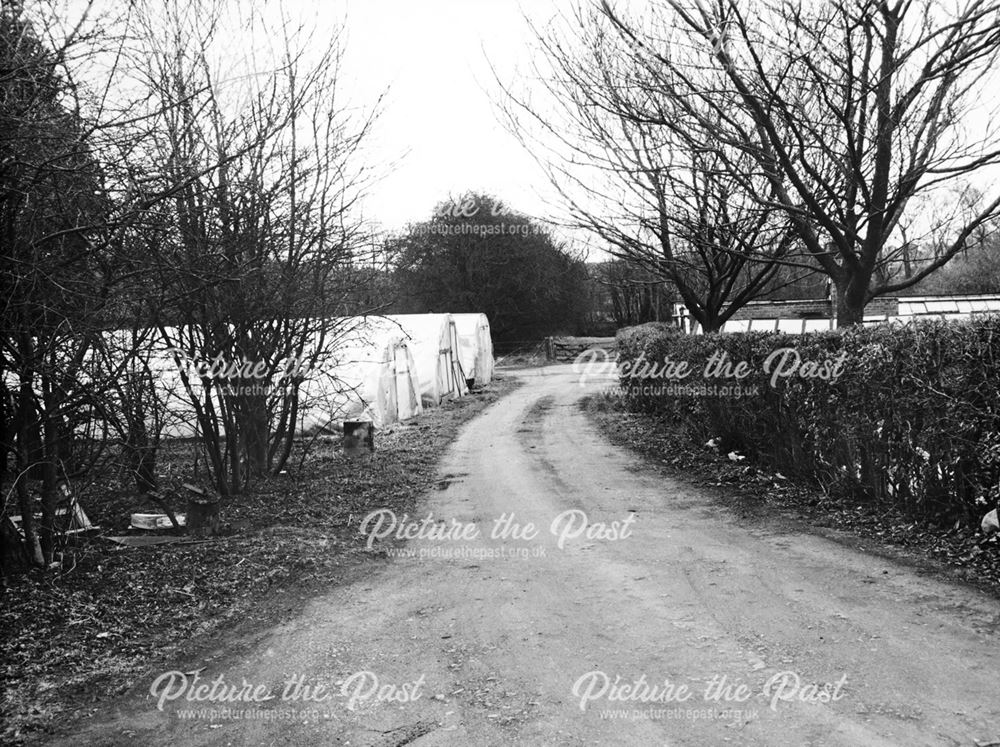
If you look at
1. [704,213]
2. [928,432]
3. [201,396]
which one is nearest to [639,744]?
[928,432]

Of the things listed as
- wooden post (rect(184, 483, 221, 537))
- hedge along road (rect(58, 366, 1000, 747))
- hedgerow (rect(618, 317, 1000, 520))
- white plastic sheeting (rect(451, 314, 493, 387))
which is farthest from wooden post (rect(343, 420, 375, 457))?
white plastic sheeting (rect(451, 314, 493, 387))

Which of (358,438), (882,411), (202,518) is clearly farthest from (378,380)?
(882,411)

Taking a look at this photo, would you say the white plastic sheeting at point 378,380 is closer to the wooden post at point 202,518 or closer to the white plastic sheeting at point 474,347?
the wooden post at point 202,518

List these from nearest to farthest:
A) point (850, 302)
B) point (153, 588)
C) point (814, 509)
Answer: point (153, 588), point (814, 509), point (850, 302)

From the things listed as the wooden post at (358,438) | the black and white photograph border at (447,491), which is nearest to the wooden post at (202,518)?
the black and white photograph border at (447,491)

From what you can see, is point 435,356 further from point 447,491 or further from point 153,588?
point 153,588

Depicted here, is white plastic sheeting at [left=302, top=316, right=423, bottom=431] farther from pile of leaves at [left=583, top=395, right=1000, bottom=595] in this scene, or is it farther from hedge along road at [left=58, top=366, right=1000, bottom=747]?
hedge along road at [left=58, top=366, right=1000, bottom=747]

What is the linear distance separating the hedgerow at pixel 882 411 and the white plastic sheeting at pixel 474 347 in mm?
16097

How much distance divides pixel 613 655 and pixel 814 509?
419 cm

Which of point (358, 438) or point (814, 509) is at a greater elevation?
A: point (358, 438)

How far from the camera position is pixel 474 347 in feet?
88.2

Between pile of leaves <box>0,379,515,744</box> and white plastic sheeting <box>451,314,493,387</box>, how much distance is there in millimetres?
16534

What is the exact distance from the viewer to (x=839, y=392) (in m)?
7.55

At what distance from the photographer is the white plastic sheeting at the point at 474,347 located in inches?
1035
